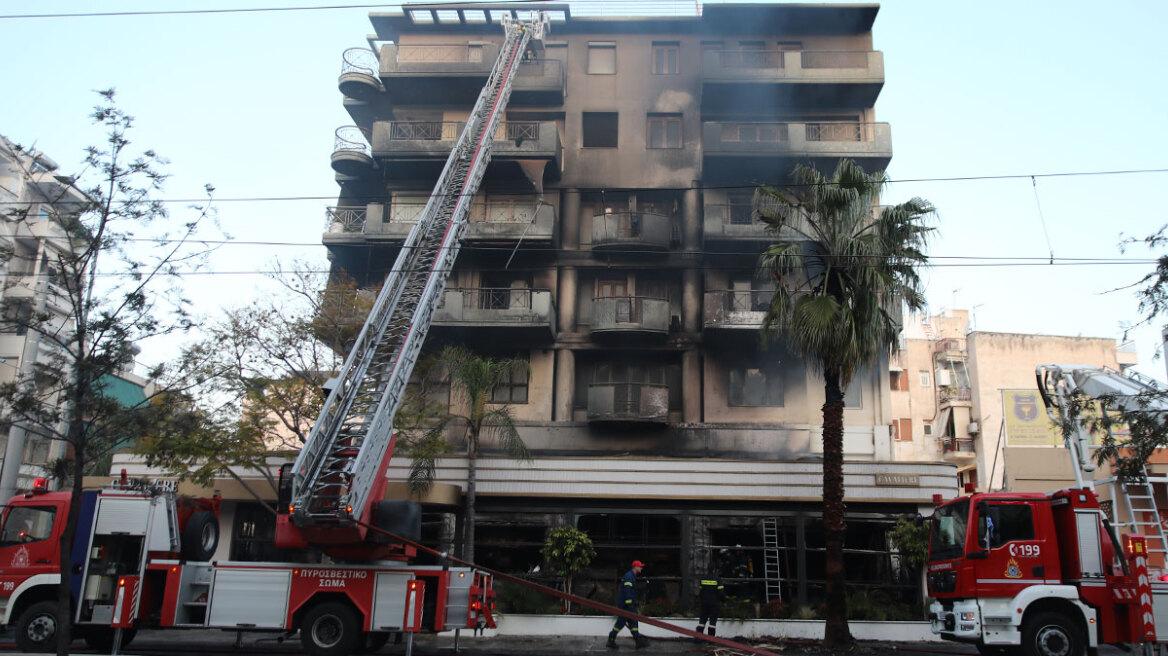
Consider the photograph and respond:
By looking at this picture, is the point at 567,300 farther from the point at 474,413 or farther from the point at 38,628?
the point at 38,628

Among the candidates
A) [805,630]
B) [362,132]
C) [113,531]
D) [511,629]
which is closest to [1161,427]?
[805,630]

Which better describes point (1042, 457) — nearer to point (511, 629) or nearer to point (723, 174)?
point (723, 174)

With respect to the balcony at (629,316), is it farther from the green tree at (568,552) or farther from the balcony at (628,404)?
the green tree at (568,552)

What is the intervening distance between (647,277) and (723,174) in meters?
4.54

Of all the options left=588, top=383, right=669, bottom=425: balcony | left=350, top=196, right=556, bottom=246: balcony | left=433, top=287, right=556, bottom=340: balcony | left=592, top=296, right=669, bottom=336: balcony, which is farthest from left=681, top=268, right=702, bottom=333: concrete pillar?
left=350, top=196, right=556, bottom=246: balcony

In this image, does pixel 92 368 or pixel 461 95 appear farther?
pixel 461 95

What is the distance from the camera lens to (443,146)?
29766mm

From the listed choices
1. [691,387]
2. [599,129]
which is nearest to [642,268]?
[691,387]

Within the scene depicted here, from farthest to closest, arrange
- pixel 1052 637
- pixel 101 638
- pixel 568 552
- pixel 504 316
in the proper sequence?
1. pixel 504 316
2. pixel 568 552
3. pixel 101 638
4. pixel 1052 637

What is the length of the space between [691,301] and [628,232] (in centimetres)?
317

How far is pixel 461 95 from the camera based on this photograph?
31.6 meters

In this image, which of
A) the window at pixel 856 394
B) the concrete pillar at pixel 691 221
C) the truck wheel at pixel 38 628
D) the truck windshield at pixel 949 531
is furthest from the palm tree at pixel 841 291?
the truck wheel at pixel 38 628

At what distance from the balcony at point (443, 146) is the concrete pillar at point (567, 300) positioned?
3557 mm

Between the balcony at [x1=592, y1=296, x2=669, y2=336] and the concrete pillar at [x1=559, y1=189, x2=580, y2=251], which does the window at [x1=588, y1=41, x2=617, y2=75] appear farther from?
the balcony at [x1=592, y1=296, x2=669, y2=336]
